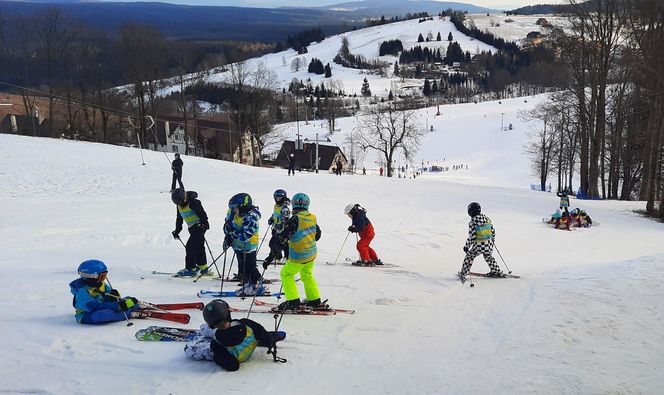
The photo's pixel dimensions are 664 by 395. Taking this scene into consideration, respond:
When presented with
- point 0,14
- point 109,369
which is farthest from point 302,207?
point 0,14

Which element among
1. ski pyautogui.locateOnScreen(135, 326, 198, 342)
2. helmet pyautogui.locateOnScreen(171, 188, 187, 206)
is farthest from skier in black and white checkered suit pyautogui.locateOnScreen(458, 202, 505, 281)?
ski pyautogui.locateOnScreen(135, 326, 198, 342)

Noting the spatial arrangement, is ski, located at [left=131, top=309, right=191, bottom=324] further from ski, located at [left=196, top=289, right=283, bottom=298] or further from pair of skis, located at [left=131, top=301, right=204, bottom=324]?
ski, located at [left=196, top=289, right=283, bottom=298]

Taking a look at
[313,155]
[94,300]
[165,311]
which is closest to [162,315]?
[165,311]

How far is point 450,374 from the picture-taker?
592cm

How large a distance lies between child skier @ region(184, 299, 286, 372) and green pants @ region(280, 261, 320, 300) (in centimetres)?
163

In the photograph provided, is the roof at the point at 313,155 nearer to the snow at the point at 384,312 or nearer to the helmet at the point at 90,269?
the snow at the point at 384,312

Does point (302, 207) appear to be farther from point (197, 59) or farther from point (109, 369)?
point (197, 59)

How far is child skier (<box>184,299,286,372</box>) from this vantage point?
18.6ft

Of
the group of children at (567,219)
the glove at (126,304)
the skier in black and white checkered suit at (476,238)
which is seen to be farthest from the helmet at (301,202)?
the group of children at (567,219)

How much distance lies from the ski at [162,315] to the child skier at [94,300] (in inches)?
6.7

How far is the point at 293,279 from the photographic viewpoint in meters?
7.91

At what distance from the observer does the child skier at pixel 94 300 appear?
713 cm

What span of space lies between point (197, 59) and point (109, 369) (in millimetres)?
93427

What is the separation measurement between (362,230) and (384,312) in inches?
157
